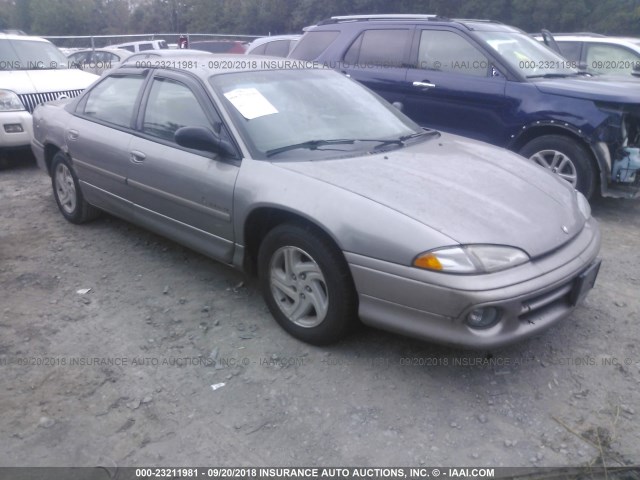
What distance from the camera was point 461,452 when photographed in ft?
8.26

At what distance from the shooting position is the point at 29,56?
852 cm

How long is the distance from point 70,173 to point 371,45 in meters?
3.70

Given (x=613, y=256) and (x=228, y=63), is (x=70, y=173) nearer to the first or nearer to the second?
(x=228, y=63)

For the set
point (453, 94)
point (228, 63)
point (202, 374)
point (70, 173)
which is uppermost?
point (228, 63)

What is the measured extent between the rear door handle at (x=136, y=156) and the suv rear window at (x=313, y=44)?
12.1ft

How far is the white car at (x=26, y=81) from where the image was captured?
7.21 meters

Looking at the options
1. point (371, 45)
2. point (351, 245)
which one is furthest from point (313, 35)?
point (351, 245)

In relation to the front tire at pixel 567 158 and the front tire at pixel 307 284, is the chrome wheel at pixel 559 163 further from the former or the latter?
the front tire at pixel 307 284

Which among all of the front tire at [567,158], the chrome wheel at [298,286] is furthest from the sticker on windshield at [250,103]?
the front tire at [567,158]

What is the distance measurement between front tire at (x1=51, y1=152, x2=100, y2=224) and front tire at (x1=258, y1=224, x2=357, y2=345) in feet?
8.10

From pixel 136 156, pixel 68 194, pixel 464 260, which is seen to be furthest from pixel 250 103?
pixel 68 194

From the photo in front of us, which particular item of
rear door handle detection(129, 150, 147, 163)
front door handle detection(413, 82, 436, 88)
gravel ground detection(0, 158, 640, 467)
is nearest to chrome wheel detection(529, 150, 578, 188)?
front door handle detection(413, 82, 436, 88)

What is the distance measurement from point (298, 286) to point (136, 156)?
1701 mm

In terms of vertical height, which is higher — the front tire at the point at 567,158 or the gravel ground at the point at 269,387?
the front tire at the point at 567,158
